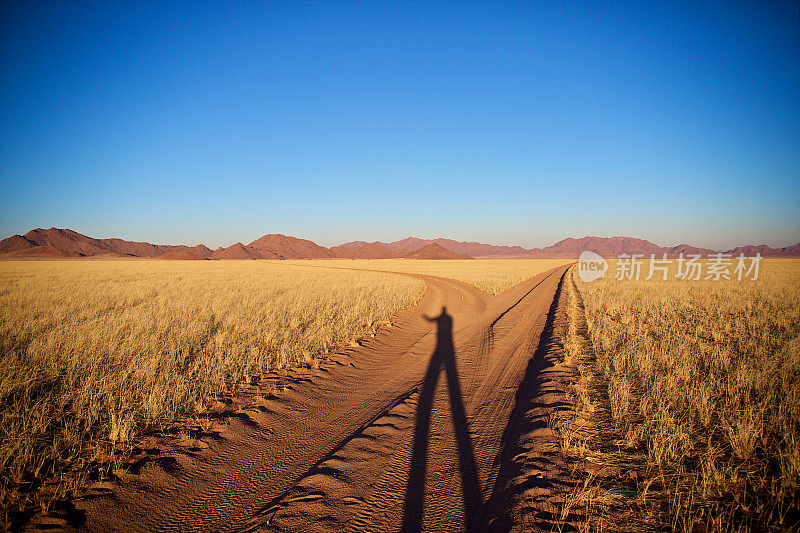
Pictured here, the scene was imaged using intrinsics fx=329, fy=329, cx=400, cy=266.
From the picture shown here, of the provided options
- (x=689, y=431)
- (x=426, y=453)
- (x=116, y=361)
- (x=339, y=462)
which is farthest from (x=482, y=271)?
(x=339, y=462)

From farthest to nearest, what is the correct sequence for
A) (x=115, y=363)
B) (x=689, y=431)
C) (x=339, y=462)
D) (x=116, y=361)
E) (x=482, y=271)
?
(x=482, y=271) < (x=116, y=361) < (x=115, y=363) < (x=689, y=431) < (x=339, y=462)

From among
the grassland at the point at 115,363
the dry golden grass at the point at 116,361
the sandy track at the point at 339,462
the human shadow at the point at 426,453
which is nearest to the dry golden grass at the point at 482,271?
the dry golden grass at the point at 116,361

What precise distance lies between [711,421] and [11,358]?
12056mm

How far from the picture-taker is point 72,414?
4.66 m

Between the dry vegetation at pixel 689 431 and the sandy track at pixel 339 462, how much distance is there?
1.13 meters

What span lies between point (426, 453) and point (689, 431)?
10.7ft

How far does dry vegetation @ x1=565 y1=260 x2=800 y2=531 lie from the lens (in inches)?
112

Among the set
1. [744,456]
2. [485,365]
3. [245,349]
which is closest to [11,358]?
[245,349]

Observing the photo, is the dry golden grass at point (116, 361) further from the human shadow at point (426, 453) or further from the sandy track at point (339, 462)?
the human shadow at point (426, 453)

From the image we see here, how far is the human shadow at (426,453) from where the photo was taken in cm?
295

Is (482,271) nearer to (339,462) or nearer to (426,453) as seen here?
(426,453)

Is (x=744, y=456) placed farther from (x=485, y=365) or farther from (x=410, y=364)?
(x=410, y=364)

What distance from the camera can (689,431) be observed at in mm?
4055

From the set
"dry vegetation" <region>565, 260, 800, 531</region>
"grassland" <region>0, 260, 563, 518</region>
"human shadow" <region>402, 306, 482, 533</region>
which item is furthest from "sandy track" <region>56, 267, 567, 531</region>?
"dry vegetation" <region>565, 260, 800, 531</region>
